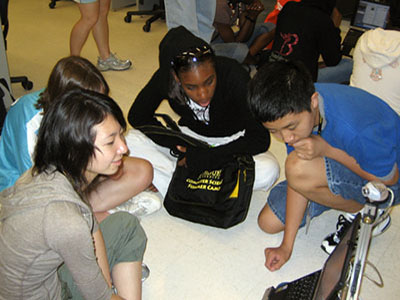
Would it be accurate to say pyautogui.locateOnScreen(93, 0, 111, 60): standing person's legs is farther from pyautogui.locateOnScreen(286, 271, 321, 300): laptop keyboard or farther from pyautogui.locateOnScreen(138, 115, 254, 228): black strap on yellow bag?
pyautogui.locateOnScreen(286, 271, 321, 300): laptop keyboard

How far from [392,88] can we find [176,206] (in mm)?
1277

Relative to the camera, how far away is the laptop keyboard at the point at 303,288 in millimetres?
1312

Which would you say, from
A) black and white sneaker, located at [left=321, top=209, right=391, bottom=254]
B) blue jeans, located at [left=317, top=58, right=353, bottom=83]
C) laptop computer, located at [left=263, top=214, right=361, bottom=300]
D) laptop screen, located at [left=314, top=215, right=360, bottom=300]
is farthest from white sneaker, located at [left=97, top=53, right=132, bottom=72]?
laptop screen, located at [left=314, top=215, right=360, bottom=300]

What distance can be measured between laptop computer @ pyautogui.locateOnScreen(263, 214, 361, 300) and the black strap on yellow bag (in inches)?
15.4

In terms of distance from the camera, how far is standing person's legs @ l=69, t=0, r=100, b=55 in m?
2.83

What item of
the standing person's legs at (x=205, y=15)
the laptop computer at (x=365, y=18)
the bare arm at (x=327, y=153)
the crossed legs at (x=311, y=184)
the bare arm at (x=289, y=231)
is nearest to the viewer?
the bare arm at (x=327, y=153)

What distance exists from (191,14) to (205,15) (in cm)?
14

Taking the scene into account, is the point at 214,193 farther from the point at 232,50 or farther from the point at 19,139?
→ the point at 232,50

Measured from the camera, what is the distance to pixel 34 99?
5.04ft

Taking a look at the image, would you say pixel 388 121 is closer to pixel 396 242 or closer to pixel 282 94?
pixel 282 94

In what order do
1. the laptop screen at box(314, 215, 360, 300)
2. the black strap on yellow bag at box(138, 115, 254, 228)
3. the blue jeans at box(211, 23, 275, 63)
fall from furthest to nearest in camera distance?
1. the blue jeans at box(211, 23, 275, 63)
2. the black strap on yellow bag at box(138, 115, 254, 228)
3. the laptop screen at box(314, 215, 360, 300)

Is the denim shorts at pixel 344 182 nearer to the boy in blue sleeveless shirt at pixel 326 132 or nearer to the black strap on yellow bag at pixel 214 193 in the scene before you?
the boy in blue sleeveless shirt at pixel 326 132

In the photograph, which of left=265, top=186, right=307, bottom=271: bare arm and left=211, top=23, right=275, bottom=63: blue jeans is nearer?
left=265, top=186, right=307, bottom=271: bare arm

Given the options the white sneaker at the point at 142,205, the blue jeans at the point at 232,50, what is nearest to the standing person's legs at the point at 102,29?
the blue jeans at the point at 232,50
